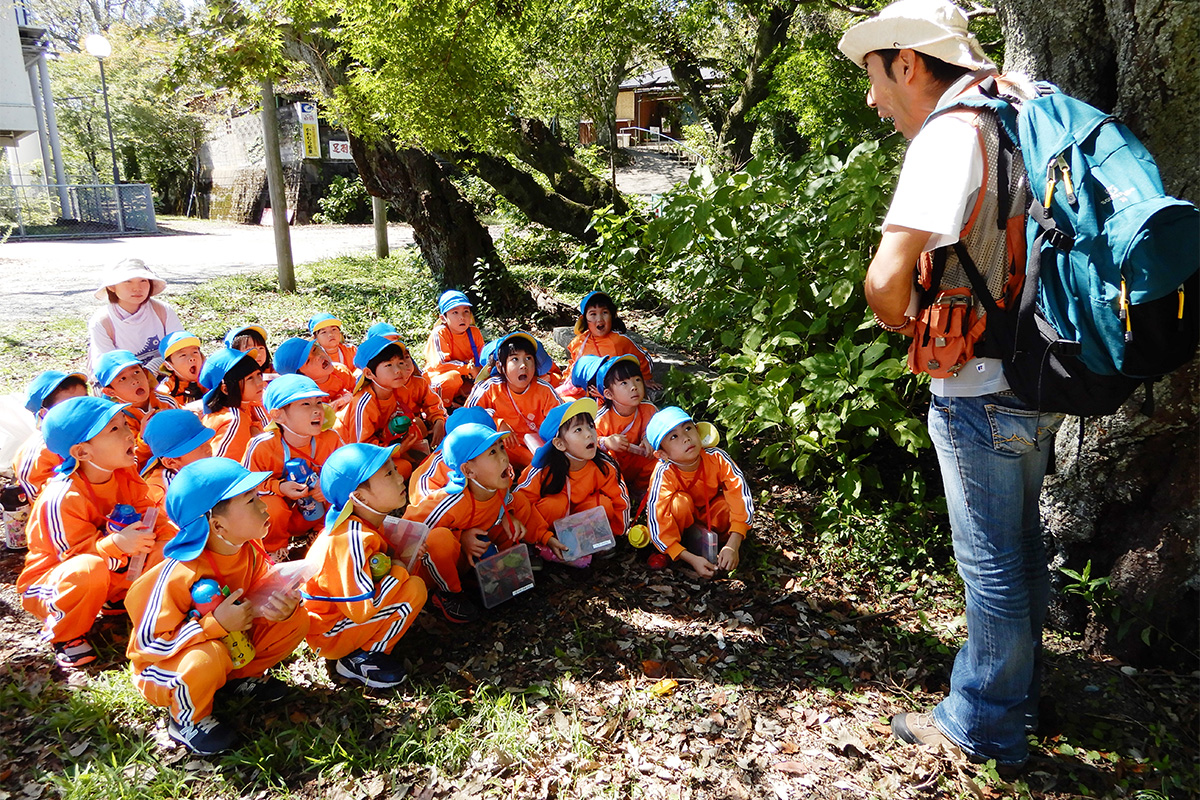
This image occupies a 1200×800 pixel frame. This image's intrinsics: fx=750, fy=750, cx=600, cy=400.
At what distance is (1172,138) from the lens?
2484 mm

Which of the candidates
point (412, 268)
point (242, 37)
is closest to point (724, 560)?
point (242, 37)

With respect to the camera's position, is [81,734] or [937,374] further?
[81,734]

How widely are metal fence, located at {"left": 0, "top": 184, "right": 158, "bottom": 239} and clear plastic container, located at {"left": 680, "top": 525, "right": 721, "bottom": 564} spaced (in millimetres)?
20805

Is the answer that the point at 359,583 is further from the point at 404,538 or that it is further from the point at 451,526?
the point at 451,526

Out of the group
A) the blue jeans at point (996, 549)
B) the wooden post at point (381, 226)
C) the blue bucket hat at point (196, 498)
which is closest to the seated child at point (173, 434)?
the blue bucket hat at point (196, 498)

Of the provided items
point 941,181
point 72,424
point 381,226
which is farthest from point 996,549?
point 381,226

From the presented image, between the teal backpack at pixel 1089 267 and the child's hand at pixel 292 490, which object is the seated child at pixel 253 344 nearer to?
the child's hand at pixel 292 490

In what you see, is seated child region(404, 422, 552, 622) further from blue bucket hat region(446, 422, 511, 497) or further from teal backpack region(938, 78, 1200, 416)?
teal backpack region(938, 78, 1200, 416)

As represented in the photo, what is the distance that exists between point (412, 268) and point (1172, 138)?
10790 millimetres

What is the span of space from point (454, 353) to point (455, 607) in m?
2.97

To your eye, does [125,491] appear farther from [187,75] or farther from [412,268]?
[412,268]

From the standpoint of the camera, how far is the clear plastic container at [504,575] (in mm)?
3414

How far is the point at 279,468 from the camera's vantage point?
418 cm

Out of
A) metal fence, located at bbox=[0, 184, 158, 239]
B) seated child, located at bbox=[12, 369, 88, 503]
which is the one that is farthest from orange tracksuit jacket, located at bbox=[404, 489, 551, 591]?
metal fence, located at bbox=[0, 184, 158, 239]
